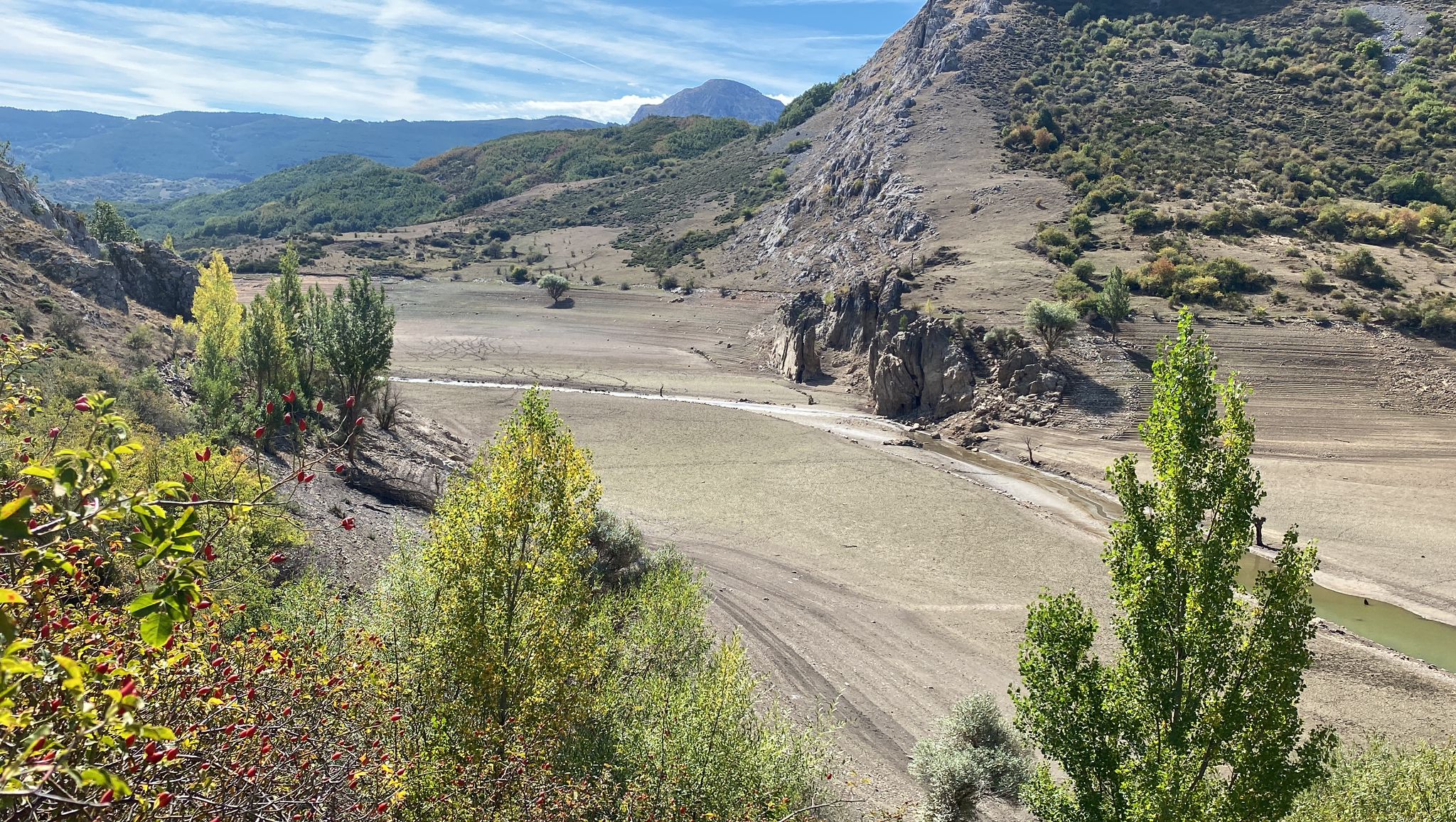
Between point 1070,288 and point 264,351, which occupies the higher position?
point 1070,288

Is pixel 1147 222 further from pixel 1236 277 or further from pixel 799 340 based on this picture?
pixel 799 340

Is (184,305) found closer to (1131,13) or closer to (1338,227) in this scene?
(1338,227)

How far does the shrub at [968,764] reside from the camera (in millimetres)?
13602

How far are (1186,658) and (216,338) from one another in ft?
112

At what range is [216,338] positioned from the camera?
29.8 meters

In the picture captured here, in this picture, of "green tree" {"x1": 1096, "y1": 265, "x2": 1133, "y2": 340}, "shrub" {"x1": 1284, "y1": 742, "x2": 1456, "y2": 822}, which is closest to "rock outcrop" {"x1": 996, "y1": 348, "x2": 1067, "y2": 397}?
"green tree" {"x1": 1096, "y1": 265, "x2": 1133, "y2": 340}

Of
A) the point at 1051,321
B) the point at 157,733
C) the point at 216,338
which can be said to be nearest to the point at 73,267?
the point at 216,338

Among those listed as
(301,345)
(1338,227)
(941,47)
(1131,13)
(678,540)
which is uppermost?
(1131,13)

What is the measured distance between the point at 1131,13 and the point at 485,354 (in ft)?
350

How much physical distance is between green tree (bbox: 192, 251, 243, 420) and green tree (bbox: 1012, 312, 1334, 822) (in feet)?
80.8

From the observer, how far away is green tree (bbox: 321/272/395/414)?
93.0 feet

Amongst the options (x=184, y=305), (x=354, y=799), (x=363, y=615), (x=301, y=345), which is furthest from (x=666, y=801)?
(x=184, y=305)

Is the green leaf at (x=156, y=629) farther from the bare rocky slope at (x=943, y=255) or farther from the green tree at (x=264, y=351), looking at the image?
the bare rocky slope at (x=943, y=255)

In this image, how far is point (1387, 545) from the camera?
2708 cm
